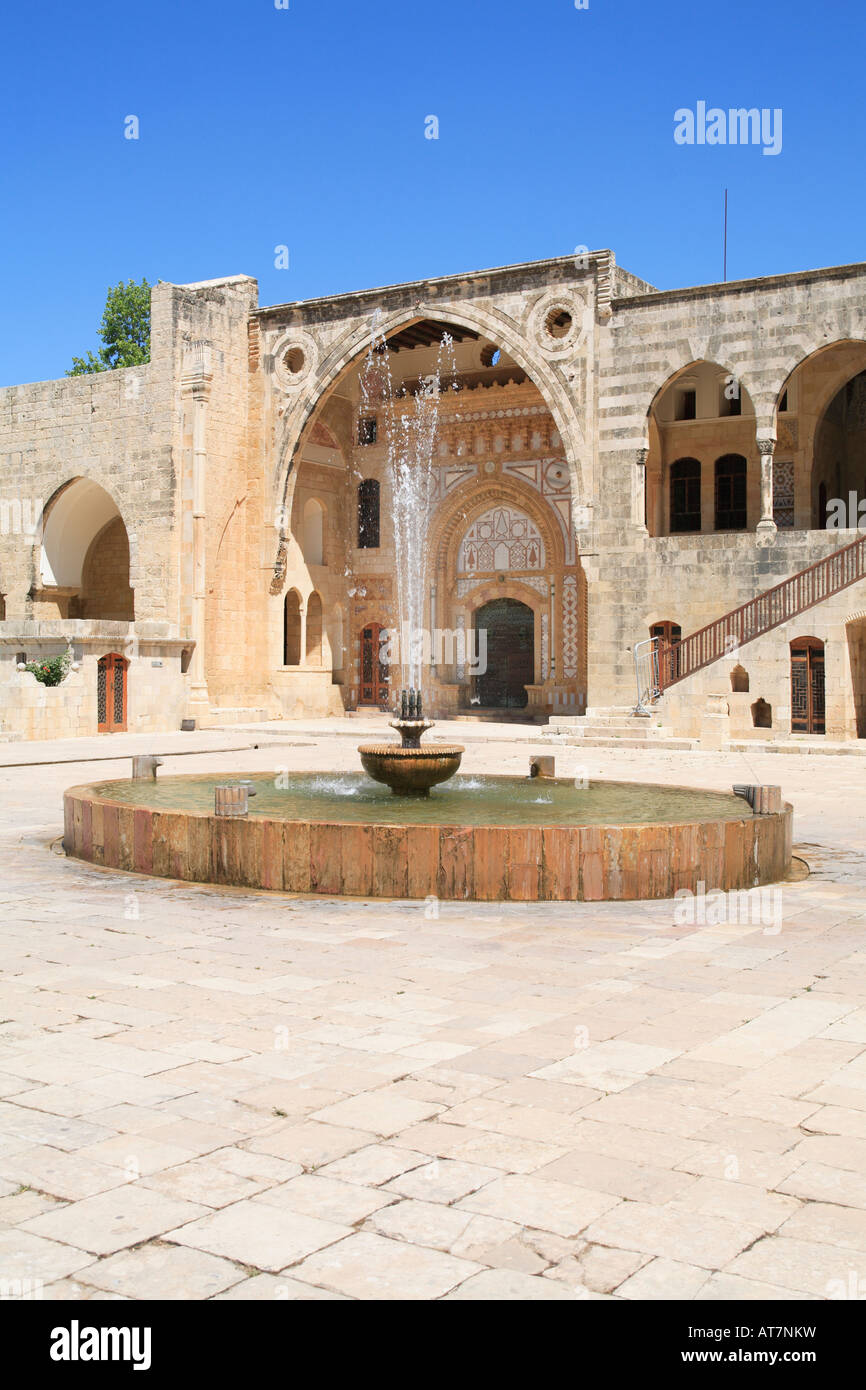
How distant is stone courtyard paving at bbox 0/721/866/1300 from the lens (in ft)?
9.12

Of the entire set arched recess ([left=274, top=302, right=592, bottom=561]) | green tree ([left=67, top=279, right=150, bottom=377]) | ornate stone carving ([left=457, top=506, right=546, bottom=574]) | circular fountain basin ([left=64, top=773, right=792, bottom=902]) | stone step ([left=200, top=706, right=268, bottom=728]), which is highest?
green tree ([left=67, top=279, right=150, bottom=377])

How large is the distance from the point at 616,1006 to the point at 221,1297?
2.50 m

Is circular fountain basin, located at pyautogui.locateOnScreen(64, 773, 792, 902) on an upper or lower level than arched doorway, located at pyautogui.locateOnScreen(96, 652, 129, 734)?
lower

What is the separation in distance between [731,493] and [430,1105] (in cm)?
2210

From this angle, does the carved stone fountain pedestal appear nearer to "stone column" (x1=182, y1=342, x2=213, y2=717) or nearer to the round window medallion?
the round window medallion

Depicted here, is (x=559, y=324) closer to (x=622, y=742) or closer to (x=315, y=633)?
(x=622, y=742)

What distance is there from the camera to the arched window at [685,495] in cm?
2478

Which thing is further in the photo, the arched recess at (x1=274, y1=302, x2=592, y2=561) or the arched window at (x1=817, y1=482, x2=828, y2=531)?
the arched window at (x1=817, y1=482, x2=828, y2=531)

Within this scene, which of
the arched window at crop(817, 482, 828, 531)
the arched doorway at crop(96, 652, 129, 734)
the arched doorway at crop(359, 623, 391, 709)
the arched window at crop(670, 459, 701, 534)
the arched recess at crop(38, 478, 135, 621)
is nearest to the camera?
the arched doorway at crop(96, 652, 129, 734)

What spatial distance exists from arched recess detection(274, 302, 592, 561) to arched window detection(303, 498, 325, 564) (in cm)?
234

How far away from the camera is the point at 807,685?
19047 mm

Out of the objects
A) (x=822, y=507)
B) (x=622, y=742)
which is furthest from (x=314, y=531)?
(x=622, y=742)

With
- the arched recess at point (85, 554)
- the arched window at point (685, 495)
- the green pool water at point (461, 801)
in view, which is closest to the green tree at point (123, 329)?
the arched recess at point (85, 554)

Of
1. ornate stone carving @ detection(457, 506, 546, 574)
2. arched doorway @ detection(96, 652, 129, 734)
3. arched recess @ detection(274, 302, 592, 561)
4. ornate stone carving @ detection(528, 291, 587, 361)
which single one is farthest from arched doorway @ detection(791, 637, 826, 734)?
arched doorway @ detection(96, 652, 129, 734)
